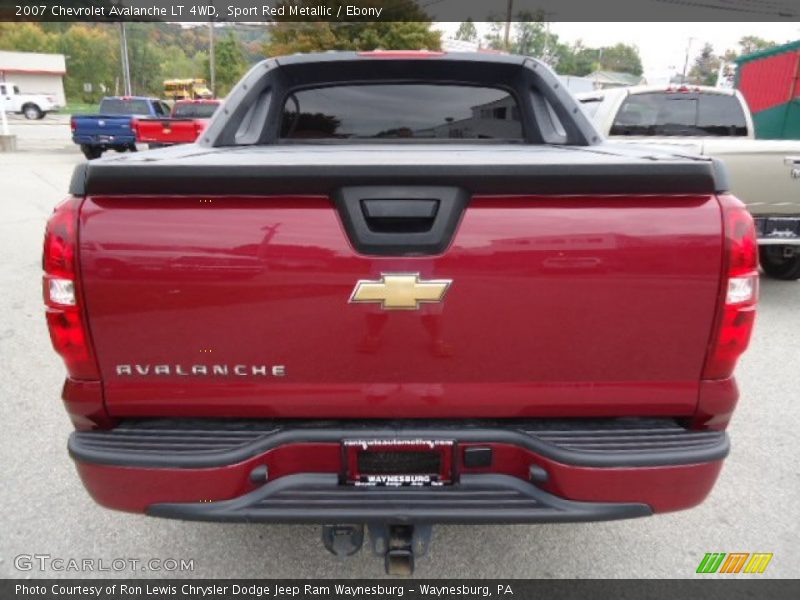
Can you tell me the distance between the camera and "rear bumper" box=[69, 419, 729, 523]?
1716 mm

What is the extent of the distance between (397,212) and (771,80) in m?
20.8

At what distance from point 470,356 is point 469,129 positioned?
2002 millimetres

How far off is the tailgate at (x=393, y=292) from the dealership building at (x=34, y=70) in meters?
76.9

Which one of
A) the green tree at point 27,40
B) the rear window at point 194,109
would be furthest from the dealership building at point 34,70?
the rear window at point 194,109

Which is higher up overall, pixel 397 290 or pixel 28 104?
pixel 397 290

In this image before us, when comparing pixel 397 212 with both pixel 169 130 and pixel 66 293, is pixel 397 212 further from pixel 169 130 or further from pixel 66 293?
pixel 169 130

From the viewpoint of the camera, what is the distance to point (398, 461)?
5.85 feet

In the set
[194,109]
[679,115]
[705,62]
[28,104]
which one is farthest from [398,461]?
[705,62]

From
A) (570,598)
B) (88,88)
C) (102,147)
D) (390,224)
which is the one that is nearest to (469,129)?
(390,224)

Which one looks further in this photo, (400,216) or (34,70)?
(34,70)

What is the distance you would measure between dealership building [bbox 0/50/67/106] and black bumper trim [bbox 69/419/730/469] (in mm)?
76865

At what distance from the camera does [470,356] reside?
171cm

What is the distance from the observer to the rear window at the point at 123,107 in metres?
19.2

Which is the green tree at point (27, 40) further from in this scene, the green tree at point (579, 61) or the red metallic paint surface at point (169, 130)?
the red metallic paint surface at point (169, 130)
